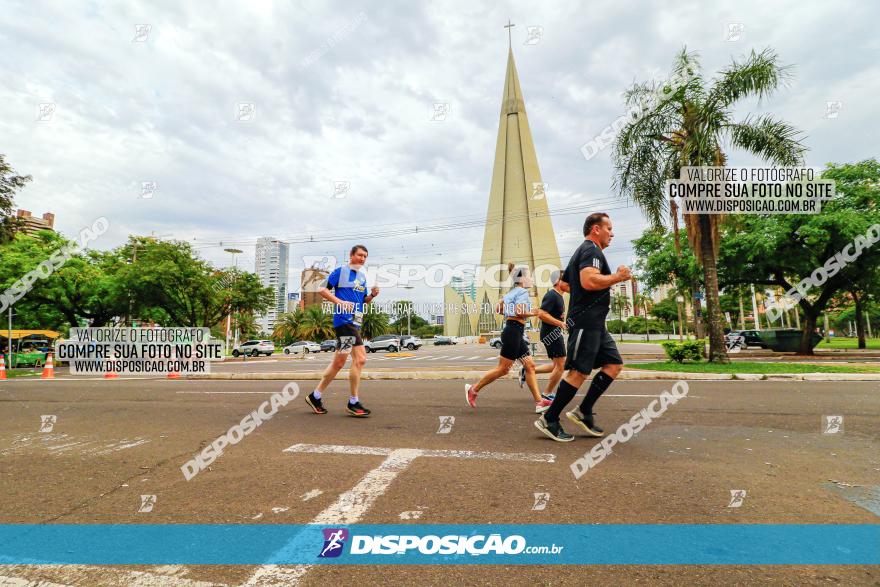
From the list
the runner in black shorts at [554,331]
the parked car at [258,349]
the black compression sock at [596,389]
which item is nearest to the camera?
the black compression sock at [596,389]

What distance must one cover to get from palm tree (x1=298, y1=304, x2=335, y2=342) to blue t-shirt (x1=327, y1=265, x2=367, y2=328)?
163 feet

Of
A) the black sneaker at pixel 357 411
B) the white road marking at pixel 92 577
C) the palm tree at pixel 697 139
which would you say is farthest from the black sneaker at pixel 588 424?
the palm tree at pixel 697 139

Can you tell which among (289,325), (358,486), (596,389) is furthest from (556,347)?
(289,325)

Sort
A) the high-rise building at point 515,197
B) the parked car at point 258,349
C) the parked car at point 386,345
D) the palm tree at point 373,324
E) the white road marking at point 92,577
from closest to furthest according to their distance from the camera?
the white road marking at point 92,577, the parked car at point 258,349, the parked car at point 386,345, the palm tree at point 373,324, the high-rise building at point 515,197

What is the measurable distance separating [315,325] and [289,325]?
4.08 metres

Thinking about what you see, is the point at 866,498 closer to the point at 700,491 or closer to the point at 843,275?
the point at 700,491

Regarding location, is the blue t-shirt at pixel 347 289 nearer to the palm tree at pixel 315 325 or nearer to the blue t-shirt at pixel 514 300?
the blue t-shirt at pixel 514 300

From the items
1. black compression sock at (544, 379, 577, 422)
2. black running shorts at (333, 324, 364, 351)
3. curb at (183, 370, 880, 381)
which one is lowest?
curb at (183, 370, 880, 381)

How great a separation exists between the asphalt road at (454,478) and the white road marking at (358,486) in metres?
0.03

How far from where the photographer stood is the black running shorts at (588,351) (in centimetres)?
379

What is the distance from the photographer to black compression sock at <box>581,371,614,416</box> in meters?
3.93

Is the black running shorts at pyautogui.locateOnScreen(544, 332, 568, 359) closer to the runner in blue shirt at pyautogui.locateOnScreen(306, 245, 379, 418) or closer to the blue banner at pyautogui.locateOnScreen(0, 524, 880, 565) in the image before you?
the runner in blue shirt at pyautogui.locateOnScreen(306, 245, 379, 418)

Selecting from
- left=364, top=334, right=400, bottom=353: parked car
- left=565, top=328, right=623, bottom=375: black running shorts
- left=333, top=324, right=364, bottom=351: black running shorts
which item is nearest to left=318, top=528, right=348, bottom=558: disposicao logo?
left=565, top=328, right=623, bottom=375: black running shorts

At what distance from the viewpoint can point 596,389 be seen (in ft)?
13.0
